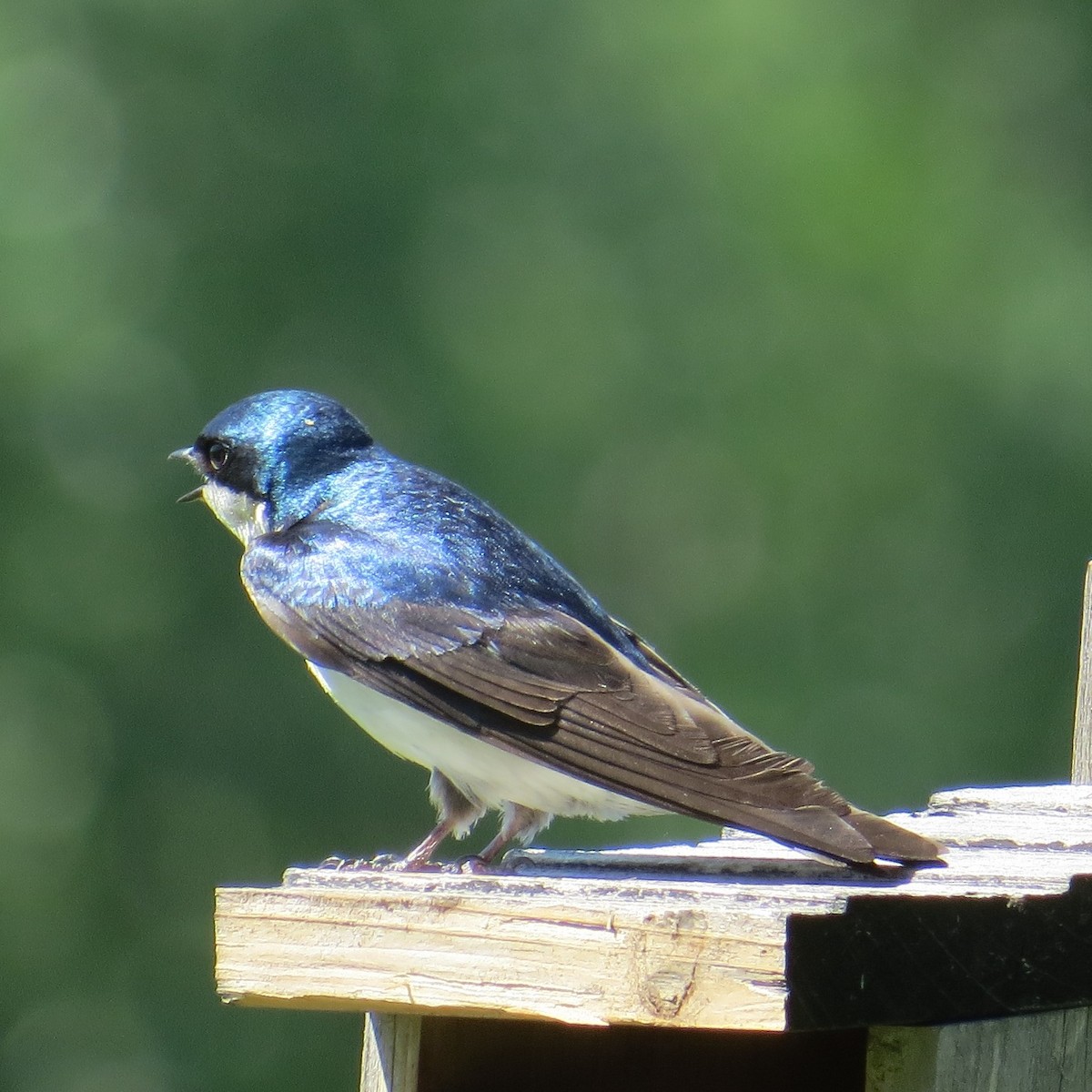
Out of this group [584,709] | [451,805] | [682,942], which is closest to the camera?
[682,942]

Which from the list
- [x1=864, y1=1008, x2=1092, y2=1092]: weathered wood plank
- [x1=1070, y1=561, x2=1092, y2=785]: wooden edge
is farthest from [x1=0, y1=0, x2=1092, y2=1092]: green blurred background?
[x1=864, y1=1008, x2=1092, y2=1092]: weathered wood plank

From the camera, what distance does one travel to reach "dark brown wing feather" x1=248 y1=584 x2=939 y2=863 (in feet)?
6.30

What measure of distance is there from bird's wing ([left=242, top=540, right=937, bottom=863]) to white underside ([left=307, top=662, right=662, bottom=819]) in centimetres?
4

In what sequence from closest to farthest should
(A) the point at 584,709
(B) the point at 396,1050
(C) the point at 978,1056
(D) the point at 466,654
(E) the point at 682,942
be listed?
(E) the point at 682,942
(C) the point at 978,1056
(B) the point at 396,1050
(A) the point at 584,709
(D) the point at 466,654

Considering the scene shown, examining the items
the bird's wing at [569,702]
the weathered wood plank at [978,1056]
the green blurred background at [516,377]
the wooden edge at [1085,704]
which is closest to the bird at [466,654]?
the bird's wing at [569,702]

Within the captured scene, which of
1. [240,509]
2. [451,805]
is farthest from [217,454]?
[451,805]

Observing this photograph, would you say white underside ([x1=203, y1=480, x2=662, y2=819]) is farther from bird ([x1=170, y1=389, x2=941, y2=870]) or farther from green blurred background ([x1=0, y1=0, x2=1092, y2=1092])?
green blurred background ([x1=0, y1=0, x2=1092, y2=1092])

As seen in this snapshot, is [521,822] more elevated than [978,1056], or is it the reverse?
[521,822]

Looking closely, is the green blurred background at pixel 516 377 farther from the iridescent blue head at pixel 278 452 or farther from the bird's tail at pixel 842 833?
the bird's tail at pixel 842 833

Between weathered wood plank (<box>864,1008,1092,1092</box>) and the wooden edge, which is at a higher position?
the wooden edge

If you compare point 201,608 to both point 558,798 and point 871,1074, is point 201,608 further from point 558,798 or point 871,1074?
point 871,1074

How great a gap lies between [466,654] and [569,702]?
0.21 metres

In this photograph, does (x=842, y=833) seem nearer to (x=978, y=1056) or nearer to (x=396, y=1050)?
(x=978, y=1056)

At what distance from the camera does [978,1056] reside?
176 cm
